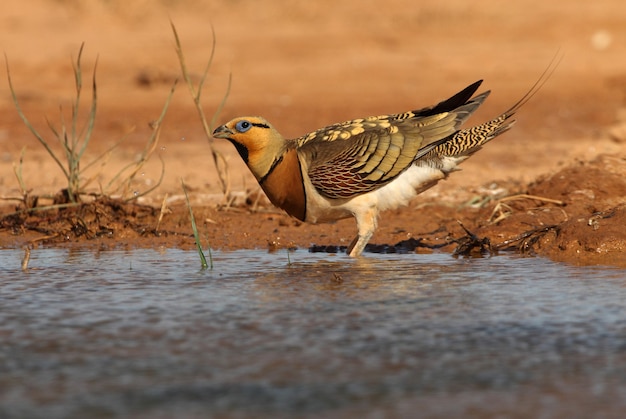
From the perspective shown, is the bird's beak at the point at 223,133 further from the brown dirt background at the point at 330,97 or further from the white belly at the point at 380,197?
the brown dirt background at the point at 330,97

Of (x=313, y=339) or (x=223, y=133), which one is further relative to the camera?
(x=223, y=133)

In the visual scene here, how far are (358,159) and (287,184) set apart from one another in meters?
0.45

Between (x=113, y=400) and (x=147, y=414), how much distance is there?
20 cm

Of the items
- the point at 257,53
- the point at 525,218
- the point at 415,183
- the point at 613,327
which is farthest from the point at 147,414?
the point at 257,53

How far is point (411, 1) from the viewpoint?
21.1 meters

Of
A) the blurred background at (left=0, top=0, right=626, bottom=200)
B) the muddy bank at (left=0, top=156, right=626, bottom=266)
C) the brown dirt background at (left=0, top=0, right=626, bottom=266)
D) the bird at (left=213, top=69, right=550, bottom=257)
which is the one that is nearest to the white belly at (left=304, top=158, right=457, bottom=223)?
the bird at (left=213, top=69, right=550, bottom=257)

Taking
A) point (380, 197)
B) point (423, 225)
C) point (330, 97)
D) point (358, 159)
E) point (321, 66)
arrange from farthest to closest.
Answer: point (321, 66) → point (330, 97) → point (423, 225) → point (380, 197) → point (358, 159)

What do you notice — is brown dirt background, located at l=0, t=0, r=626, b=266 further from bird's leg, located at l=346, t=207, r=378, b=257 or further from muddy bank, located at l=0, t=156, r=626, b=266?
bird's leg, located at l=346, t=207, r=378, b=257

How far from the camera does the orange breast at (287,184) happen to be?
6379mm

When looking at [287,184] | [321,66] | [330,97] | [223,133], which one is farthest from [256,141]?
[321,66]

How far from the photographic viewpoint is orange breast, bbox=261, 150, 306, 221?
638cm

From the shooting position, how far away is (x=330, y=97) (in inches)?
583

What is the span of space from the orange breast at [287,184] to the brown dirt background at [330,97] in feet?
2.13

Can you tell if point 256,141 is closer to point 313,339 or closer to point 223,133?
point 223,133
